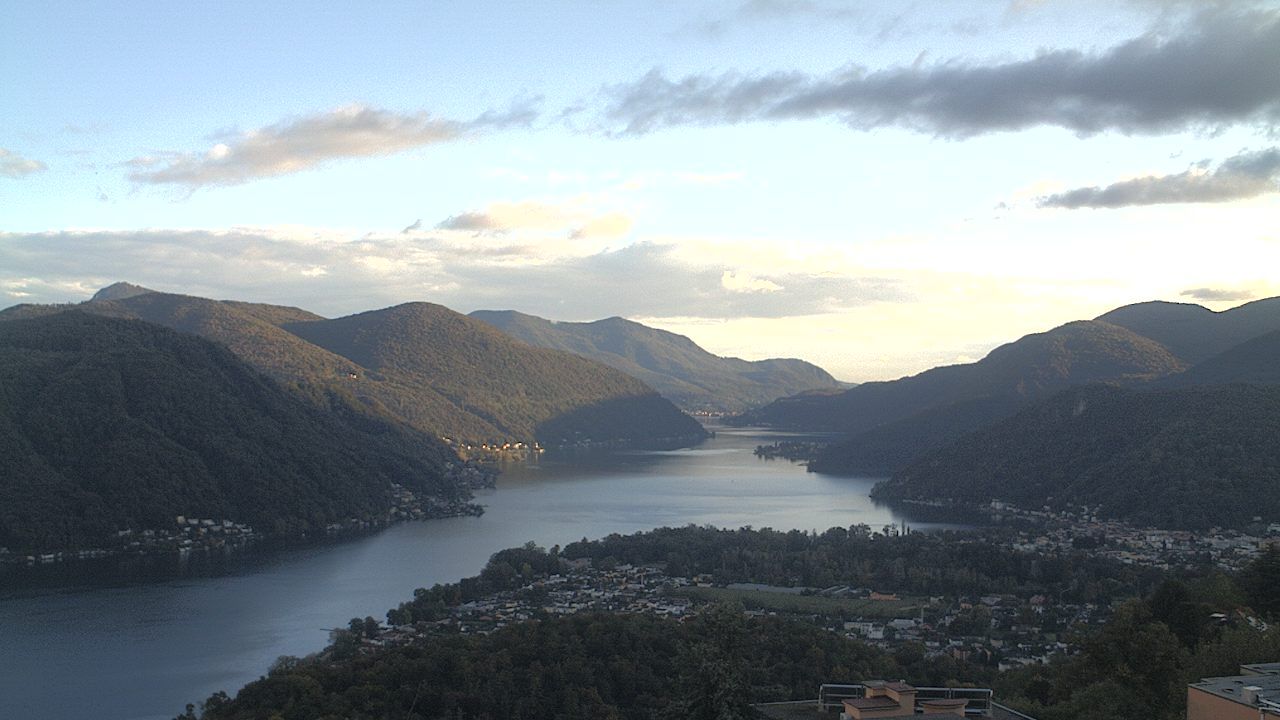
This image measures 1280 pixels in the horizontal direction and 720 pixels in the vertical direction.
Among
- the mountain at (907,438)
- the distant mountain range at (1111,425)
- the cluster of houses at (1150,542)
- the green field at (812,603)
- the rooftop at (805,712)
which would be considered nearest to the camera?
the rooftop at (805,712)

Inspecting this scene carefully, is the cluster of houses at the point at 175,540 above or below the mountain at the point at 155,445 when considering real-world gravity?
below

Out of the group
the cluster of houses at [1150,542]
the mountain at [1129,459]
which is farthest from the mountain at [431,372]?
the cluster of houses at [1150,542]

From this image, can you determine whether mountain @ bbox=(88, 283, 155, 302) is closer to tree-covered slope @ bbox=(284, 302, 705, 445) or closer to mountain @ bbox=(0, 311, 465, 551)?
tree-covered slope @ bbox=(284, 302, 705, 445)

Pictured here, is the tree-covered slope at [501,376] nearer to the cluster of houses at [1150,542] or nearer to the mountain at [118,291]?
the mountain at [118,291]

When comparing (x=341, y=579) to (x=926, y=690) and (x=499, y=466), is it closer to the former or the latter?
(x=926, y=690)

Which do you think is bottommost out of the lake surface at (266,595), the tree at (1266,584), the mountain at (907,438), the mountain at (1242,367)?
the lake surface at (266,595)

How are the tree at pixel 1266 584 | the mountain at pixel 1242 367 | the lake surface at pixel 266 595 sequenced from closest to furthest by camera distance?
1. the tree at pixel 1266 584
2. the lake surface at pixel 266 595
3. the mountain at pixel 1242 367

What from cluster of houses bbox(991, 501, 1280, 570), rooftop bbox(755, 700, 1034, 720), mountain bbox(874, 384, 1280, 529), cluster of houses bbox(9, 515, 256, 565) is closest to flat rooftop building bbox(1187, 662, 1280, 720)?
rooftop bbox(755, 700, 1034, 720)
